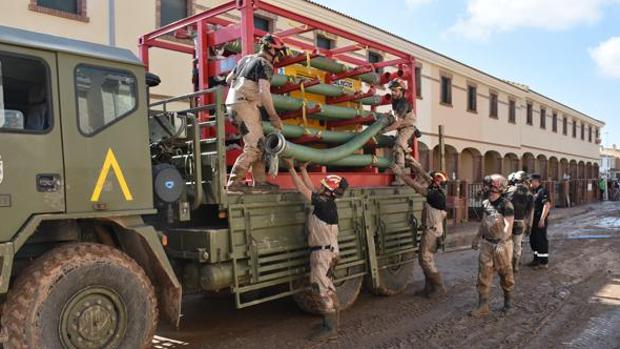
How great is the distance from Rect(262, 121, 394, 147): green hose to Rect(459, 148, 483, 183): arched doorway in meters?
19.4

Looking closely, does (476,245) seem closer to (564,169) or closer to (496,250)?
(496,250)

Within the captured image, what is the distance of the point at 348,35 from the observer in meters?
6.69

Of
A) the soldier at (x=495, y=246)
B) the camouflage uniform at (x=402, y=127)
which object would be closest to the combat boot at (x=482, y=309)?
the soldier at (x=495, y=246)

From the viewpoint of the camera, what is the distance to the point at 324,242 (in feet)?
18.6

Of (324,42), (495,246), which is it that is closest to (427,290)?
(495,246)

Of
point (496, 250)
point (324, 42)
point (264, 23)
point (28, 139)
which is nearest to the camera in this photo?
point (28, 139)

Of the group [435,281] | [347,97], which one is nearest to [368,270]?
[435,281]

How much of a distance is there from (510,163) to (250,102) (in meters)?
27.9

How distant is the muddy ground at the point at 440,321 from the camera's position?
5.49 metres

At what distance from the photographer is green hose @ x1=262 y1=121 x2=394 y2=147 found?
6201 millimetres

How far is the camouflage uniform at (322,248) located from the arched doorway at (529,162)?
27.8 metres

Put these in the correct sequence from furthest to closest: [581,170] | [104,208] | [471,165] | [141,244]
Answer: [581,170] < [471,165] < [141,244] < [104,208]

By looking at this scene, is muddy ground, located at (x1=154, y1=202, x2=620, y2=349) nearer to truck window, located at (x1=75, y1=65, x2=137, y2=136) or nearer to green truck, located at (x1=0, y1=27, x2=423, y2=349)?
green truck, located at (x1=0, y1=27, x2=423, y2=349)

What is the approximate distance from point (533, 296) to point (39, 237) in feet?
21.1
